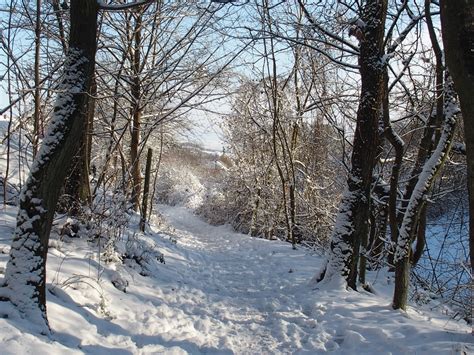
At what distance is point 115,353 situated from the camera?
323 centimetres

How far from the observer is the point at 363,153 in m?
5.44

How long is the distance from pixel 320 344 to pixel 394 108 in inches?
222

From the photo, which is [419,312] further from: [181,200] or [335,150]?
[181,200]

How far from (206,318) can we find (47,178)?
8.51ft

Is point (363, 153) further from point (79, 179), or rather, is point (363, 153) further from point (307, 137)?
point (307, 137)

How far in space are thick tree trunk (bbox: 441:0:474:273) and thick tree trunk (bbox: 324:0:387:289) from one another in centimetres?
292

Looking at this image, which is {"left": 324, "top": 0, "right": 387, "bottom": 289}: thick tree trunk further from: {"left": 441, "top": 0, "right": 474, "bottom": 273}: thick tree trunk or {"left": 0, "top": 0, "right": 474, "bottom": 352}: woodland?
{"left": 441, "top": 0, "right": 474, "bottom": 273}: thick tree trunk

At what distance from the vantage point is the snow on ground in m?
3.37

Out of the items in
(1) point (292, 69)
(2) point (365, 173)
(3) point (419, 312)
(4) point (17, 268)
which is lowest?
(3) point (419, 312)

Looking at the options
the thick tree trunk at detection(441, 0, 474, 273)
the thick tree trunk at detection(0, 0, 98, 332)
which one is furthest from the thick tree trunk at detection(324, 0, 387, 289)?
the thick tree trunk at detection(0, 0, 98, 332)

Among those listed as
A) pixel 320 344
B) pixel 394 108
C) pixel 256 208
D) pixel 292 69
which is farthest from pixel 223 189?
pixel 320 344

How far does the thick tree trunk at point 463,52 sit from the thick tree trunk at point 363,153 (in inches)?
115

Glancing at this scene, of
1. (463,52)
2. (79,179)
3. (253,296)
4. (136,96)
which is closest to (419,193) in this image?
(463,52)

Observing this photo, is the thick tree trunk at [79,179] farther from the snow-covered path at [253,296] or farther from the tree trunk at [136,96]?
the tree trunk at [136,96]
